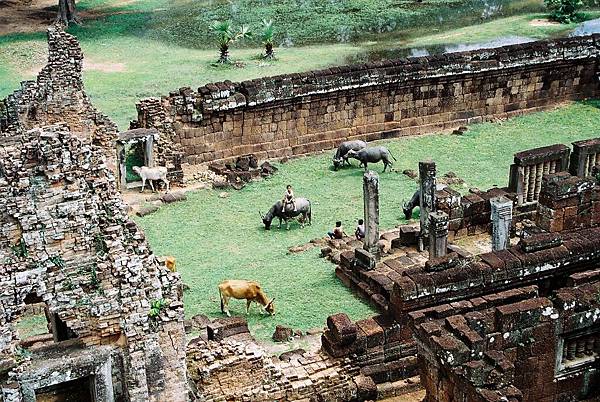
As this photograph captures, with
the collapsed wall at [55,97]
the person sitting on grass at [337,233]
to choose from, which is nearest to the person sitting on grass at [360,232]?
the person sitting on grass at [337,233]

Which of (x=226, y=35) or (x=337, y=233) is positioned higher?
(x=226, y=35)

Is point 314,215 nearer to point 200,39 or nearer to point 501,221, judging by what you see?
point 501,221

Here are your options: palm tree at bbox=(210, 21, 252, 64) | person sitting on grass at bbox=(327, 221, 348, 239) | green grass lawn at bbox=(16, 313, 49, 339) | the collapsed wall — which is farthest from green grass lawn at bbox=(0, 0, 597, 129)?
green grass lawn at bbox=(16, 313, 49, 339)

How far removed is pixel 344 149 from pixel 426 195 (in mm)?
4716

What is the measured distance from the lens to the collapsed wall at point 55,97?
1617cm

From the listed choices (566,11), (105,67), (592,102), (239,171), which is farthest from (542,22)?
(239,171)

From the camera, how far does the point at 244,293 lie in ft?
43.5

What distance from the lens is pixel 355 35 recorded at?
109 feet

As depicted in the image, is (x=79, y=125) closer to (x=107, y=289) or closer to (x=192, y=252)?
(x=192, y=252)

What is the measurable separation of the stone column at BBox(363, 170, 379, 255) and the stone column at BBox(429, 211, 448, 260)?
0.98m

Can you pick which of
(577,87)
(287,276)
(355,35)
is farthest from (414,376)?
(355,35)

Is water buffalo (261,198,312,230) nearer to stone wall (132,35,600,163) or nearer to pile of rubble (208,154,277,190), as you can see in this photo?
pile of rubble (208,154,277,190)

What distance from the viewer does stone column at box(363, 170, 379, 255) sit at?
47.6ft

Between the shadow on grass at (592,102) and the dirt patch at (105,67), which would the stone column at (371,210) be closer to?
the shadow on grass at (592,102)
